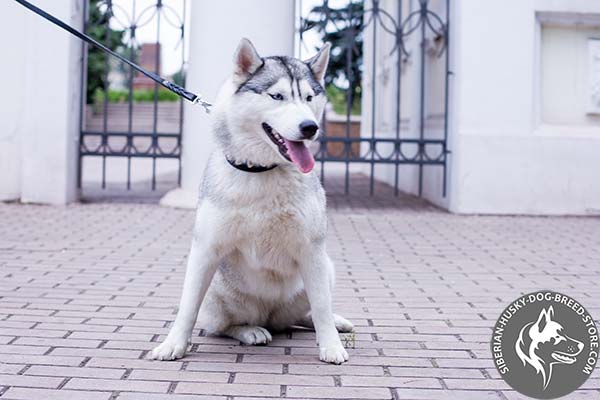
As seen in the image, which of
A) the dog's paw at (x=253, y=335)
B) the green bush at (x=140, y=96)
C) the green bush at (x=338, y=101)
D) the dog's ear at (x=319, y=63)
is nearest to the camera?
the dog's ear at (x=319, y=63)

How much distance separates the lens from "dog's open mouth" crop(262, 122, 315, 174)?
10.1 feet

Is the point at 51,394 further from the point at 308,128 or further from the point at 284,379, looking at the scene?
→ the point at 308,128

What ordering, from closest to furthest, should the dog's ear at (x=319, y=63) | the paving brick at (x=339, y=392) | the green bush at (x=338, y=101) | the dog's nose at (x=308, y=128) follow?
the paving brick at (x=339, y=392) → the dog's nose at (x=308, y=128) → the dog's ear at (x=319, y=63) → the green bush at (x=338, y=101)

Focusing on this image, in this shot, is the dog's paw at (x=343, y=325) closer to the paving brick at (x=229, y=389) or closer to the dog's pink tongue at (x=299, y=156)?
the paving brick at (x=229, y=389)

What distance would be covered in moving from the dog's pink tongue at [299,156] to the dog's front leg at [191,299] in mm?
574

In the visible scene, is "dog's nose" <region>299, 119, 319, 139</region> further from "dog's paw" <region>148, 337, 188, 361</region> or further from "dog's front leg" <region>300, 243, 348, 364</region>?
"dog's paw" <region>148, 337, 188, 361</region>

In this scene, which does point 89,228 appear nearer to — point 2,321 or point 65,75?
point 65,75

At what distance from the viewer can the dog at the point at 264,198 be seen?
312cm

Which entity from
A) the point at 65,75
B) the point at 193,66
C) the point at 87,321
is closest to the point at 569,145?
the point at 193,66

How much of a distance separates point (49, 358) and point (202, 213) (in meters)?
0.93

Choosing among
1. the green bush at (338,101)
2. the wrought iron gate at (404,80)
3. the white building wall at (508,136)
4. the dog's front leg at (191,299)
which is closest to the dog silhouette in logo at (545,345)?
the dog's front leg at (191,299)

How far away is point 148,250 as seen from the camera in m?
6.52

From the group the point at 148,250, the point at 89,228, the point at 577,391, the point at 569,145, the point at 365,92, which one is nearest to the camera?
the point at 577,391

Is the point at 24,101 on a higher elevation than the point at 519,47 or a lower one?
lower
